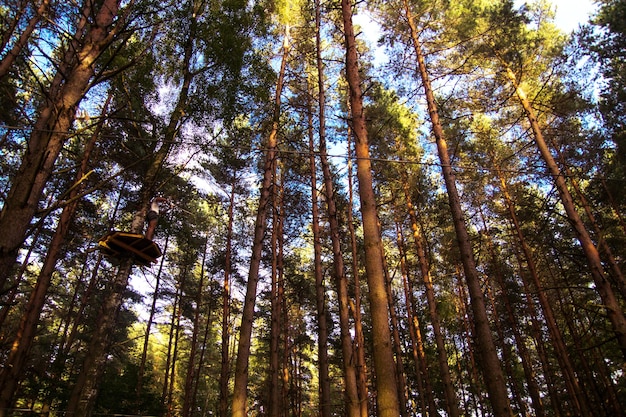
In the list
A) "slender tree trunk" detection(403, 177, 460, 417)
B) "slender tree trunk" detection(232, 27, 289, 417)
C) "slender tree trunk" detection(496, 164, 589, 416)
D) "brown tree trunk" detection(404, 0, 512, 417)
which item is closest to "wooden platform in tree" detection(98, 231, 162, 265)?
"slender tree trunk" detection(232, 27, 289, 417)

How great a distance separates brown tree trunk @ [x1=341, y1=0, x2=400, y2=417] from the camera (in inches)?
144

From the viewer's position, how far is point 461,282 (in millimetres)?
16656

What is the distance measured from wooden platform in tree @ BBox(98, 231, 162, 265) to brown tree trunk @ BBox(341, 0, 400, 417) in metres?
3.57

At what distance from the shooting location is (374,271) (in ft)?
14.6

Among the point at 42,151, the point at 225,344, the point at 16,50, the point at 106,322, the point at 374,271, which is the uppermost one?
the point at 16,50

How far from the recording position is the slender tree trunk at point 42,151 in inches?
100

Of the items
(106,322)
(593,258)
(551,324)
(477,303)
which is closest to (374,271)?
(477,303)

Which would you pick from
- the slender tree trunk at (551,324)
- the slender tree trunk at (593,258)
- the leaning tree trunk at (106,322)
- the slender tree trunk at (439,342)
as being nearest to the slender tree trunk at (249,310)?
the leaning tree trunk at (106,322)

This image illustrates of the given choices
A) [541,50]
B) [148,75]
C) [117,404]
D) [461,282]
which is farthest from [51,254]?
[461,282]

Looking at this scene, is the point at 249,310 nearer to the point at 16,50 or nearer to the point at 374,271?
the point at 374,271

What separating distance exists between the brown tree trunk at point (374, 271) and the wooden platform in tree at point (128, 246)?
357 centimetres

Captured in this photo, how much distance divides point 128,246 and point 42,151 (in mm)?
2993

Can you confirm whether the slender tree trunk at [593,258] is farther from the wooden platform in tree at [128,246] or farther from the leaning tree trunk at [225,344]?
the leaning tree trunk at [225,344]

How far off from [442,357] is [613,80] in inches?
414
